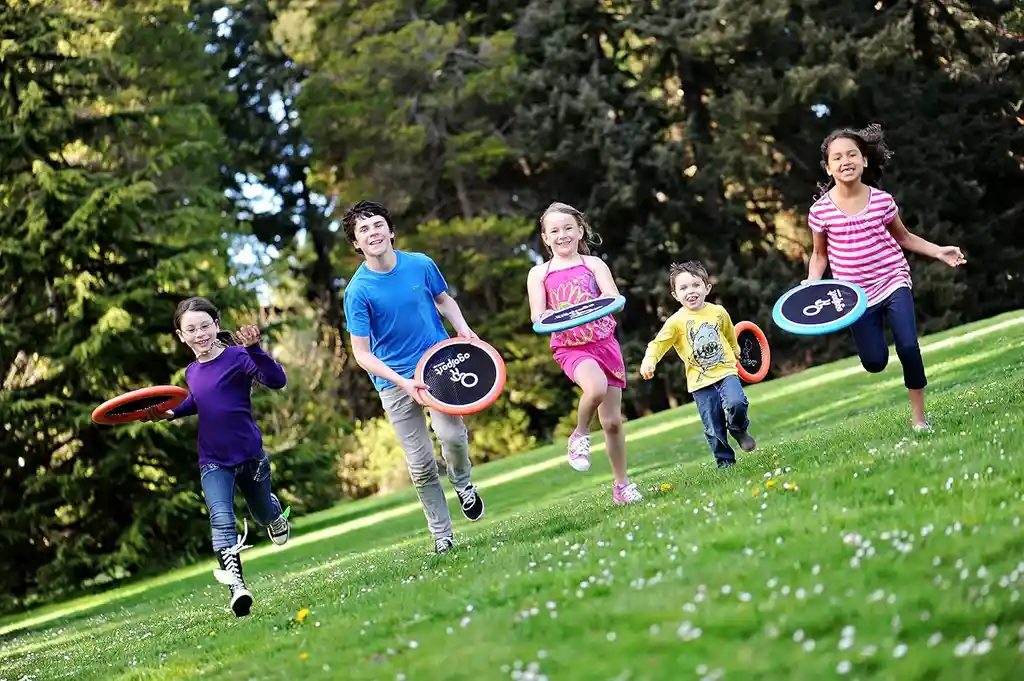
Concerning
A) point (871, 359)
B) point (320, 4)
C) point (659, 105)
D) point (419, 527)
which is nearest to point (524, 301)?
point (659, 105)

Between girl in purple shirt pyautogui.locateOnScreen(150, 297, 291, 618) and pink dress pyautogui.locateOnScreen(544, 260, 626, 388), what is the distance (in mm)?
2230

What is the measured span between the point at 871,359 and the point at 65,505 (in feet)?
62.2

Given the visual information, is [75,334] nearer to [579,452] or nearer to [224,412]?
[224,412]

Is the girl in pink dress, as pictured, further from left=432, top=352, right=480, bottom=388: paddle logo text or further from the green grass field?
left=432, top=352, right=480, bottom=388: paddle logo text

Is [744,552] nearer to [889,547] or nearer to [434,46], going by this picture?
[889,547]

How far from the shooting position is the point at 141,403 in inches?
379

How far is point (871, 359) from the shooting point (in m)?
9.21

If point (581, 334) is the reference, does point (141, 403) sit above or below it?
above

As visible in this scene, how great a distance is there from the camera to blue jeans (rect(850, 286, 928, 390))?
8898 millimetres

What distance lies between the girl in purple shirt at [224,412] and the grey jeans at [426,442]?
0.92 m

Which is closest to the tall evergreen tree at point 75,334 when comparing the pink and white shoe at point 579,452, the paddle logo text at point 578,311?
the pink and white shoe at point 579,452

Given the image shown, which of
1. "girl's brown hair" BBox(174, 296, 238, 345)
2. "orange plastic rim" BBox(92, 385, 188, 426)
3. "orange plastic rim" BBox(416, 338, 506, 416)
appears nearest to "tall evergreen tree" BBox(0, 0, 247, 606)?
"orange plastic rim" BBox(92, 385, 188, 426)

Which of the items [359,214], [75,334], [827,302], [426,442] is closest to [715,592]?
[426,442]

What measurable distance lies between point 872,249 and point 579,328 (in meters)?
2.46
